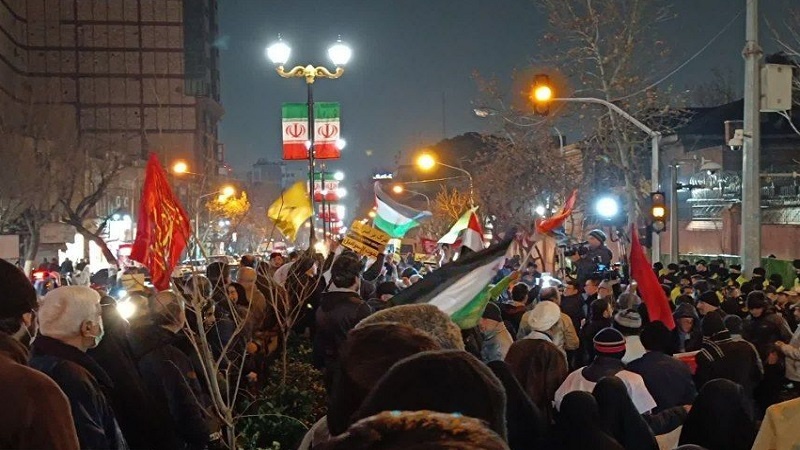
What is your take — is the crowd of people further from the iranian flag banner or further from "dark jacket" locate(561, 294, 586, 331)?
the iranian flag banner

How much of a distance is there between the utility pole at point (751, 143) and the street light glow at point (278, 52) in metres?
8.82

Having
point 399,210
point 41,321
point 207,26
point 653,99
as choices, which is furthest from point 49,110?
point 207,26

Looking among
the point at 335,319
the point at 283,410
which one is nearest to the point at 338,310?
the point at 335,319

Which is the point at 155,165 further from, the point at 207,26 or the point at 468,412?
the point at 207,26

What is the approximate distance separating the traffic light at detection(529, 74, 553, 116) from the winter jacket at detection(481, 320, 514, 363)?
1160 cm

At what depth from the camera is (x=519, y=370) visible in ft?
22.7

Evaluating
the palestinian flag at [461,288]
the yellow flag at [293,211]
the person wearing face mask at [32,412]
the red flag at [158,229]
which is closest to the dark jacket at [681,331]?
the palestinian flag at [461,288]

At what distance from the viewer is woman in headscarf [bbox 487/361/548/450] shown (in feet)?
18.1

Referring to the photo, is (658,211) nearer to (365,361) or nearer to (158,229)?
(158,229)

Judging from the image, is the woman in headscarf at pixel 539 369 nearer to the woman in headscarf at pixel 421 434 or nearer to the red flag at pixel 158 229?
the red flag at pixel 158 229

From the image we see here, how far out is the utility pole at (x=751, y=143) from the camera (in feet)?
61.2

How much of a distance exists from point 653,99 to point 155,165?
2916cm

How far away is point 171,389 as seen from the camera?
6.07 meters

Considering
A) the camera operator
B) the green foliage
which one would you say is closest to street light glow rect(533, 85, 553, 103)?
the camera operator
